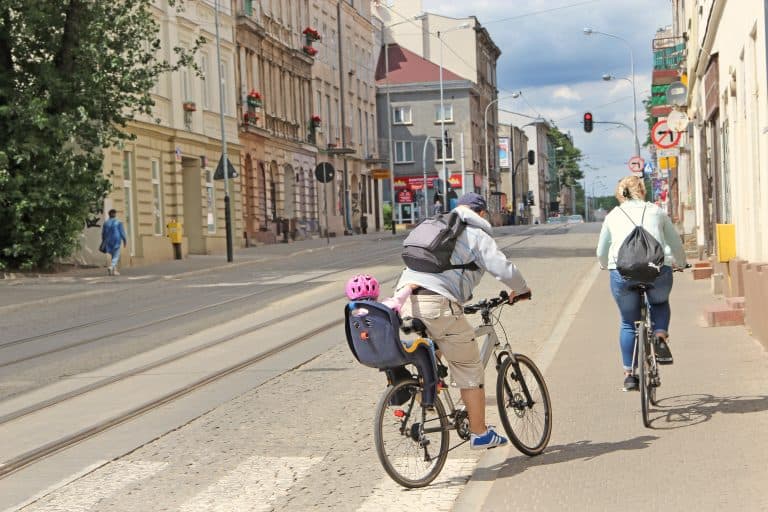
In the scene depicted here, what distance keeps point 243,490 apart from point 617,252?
3326 millimetres

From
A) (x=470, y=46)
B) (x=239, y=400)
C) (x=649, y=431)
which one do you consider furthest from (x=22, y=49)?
(x=470, y=46)

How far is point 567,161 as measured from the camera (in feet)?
620

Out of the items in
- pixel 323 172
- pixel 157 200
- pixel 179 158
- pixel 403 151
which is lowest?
pixel 157 200

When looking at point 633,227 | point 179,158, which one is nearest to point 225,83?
point 179,158

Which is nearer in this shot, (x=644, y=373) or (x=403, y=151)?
(x=644, y=373)

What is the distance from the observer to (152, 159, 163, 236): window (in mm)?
39469

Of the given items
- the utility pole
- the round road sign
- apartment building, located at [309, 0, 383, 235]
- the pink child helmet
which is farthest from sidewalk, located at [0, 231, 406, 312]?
the utility pole

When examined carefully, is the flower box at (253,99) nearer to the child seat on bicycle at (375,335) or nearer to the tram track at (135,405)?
the tram track at (135,405)

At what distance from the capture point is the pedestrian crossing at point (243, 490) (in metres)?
6.50

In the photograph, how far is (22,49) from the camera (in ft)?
97.4

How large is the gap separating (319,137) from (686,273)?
43029mm

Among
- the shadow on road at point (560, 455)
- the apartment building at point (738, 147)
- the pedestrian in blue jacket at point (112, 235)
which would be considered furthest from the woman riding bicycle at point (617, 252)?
the pedestrian in blue jacket at point (112, 235)

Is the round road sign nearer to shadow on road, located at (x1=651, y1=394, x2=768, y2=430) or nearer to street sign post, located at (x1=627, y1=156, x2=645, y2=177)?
street sign post, located at (x1=627, y1=156, x2=645, y2=177)

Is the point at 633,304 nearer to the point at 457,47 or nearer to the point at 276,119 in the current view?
the point at 276,119
